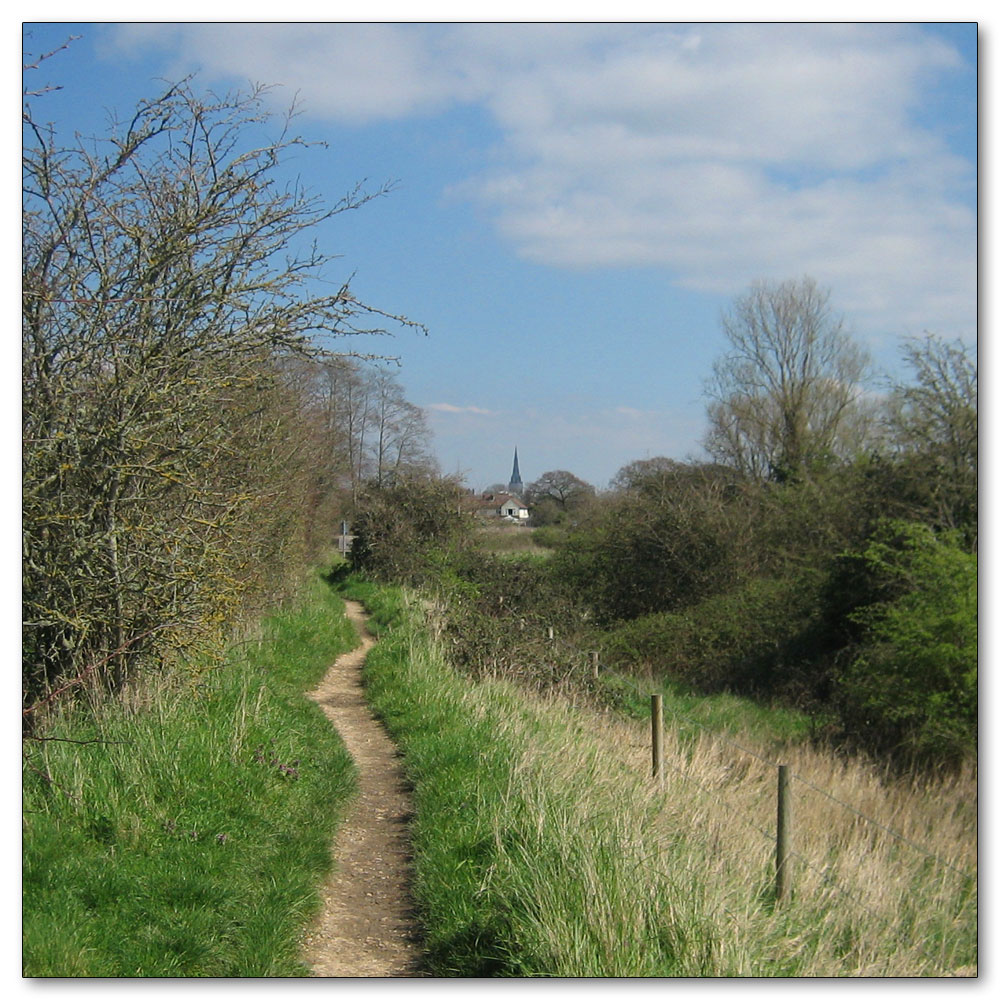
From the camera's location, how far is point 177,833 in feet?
18.0

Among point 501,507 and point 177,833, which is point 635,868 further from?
point 501,507

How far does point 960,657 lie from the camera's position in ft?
40.2

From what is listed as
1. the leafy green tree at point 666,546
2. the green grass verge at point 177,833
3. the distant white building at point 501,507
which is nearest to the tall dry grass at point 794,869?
the green grass verge at point 177,833

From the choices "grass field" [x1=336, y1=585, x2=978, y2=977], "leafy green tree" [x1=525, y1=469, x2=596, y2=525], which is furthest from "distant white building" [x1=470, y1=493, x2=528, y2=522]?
"grass field" [x1=336, y1=585, x2=978, y2=977]

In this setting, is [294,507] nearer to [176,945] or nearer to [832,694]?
[832,694]

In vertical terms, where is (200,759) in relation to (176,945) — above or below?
above

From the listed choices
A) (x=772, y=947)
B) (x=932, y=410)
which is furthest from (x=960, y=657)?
(x=772, y=947)

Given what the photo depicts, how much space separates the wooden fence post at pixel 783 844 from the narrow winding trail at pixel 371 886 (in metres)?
2.18

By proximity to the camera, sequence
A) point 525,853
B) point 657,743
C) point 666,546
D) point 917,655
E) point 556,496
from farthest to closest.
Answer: point 556,496 < point 666,546 < point 917,655 < point 657,743 < point 525,853

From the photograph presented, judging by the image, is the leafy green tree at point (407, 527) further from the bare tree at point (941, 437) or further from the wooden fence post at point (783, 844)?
the wooden fence post at point (783, 844)

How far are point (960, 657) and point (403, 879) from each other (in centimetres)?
918

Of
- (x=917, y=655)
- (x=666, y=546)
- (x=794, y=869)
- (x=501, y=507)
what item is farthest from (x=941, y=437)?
(x=501, y=507)

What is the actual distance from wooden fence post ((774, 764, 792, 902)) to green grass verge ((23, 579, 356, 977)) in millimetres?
2756

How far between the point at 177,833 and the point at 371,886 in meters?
1.22
